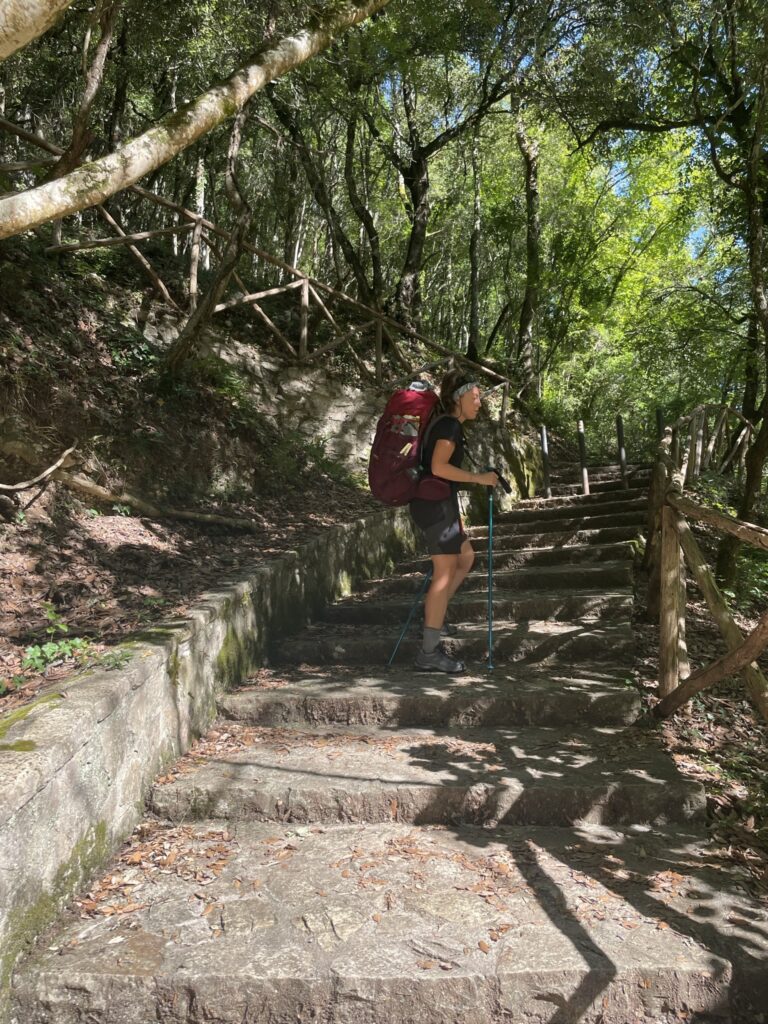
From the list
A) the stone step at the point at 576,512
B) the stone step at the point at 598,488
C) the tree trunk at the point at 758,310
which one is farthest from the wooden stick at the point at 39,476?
the stone step at the point at 598,488

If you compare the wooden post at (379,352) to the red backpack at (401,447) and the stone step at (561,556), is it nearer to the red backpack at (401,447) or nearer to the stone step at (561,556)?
the stone step at (561,556)

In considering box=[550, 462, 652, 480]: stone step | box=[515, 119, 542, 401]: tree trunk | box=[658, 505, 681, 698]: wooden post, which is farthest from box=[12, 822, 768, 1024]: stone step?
box=[515, 119, 542, 401]: tree trunk

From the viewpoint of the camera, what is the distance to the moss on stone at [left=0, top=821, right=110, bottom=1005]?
7.19 ft

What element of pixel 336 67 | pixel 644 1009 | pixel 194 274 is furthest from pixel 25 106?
pixel 644 1009

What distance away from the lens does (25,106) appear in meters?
11.6

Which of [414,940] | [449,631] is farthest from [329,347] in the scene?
[414,940]

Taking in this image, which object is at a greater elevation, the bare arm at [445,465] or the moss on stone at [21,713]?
the bare arm at [445,465]

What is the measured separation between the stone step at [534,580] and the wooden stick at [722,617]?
4.15ft

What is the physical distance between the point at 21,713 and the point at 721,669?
9.59ft

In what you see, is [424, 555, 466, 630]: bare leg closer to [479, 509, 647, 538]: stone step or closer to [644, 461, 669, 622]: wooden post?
[644, 461, 669, 622]: wooden post

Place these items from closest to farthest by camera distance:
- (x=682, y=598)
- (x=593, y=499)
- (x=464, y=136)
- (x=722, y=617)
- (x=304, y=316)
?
(x=722, y=617) → (x=682, y=598) → (x=593, y=499) → (x=304, y=316) → (x=464, y=136)

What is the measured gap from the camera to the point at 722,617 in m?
3.39

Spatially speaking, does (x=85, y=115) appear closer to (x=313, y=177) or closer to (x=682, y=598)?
(x=682, y=598)

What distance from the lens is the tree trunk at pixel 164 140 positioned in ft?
9.37
